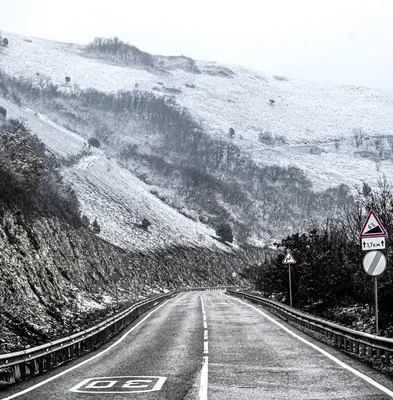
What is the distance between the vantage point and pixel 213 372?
40.5ft

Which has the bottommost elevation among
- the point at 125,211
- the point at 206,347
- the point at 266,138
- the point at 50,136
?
the point at 206,347

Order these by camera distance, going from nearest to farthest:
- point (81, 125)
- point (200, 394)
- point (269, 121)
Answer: point (200, 394) < point (81, 125) < point (269, 121)

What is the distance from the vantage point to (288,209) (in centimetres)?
14362

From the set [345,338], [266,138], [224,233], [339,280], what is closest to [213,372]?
[345,338]

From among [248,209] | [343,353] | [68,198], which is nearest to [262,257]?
[248,209]

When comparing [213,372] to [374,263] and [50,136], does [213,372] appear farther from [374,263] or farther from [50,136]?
[50,136]

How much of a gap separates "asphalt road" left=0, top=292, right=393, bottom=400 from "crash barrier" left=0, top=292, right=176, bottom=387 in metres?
0.53

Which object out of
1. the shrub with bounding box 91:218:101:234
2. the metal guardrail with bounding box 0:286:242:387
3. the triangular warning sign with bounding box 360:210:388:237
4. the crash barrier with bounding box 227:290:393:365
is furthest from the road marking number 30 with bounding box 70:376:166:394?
the shrub with bounding box 91:218:101:234

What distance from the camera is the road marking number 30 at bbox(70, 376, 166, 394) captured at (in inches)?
414

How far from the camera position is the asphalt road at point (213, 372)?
32.7 ft

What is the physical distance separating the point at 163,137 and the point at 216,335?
163m

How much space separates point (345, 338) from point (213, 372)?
6.11 metres

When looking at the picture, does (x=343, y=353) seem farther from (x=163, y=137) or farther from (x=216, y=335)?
(x=163, y=137)

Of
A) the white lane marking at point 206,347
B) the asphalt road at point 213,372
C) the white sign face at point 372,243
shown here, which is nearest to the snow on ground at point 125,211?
the white lane marking at point 206,347
